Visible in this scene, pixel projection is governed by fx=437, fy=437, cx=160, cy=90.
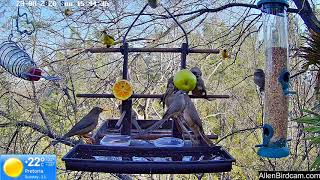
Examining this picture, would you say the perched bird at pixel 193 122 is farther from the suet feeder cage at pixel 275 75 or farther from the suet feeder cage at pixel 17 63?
the suet feeder cage at pixel 17 63

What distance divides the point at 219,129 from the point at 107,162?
1.89 meters

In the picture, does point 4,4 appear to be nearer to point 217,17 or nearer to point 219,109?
point 217,17

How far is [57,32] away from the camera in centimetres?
216

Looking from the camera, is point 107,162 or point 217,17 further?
point 217,17

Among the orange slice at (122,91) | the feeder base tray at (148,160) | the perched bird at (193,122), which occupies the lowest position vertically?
the feeder base tray at (148,160)

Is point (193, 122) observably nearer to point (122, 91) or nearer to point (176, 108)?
point (176, 108)

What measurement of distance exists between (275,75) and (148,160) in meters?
0.48

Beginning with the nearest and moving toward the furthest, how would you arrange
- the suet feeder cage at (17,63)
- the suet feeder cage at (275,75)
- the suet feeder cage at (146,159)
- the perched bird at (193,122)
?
the suet feeder cage at (146,159), the perched bird at (193,122), the suet feeder cage at (275,75), the suet feeder cage at (17,63)

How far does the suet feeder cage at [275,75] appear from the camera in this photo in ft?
3.46

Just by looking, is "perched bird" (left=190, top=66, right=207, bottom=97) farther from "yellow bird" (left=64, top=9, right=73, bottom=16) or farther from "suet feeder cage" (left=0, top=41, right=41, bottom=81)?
"yellow bird" (left=64, top=9, right=73, bottom=16)

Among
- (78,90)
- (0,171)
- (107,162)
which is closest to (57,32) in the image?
(78,90)
